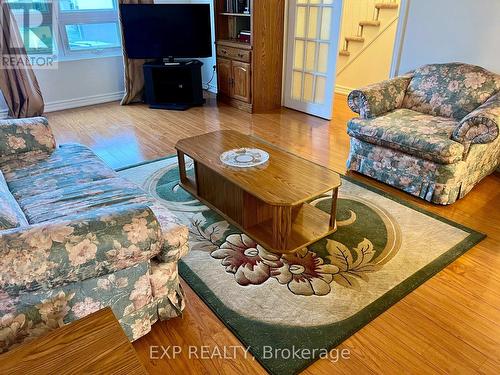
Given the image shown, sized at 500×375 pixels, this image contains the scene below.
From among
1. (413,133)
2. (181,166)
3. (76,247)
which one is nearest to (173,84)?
(181,166)

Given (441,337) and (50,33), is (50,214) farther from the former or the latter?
(50,33)

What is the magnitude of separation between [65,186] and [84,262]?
3.09 feet

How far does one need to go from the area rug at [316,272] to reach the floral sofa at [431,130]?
26cm

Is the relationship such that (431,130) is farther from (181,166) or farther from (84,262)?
(84,262)

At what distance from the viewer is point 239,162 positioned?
2.24 m

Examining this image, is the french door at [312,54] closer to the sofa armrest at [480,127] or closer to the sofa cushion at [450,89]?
the sofa cushion at [450,89]

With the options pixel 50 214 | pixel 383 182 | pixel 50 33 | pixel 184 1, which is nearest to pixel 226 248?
pixel 50 214

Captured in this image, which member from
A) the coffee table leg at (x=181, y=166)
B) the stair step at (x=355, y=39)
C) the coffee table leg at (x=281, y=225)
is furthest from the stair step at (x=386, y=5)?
the coffee table leg at (x=281, y=225)

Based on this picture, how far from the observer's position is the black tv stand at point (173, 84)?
183 inches

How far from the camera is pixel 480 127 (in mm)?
2312

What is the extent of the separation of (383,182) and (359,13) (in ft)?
10.9

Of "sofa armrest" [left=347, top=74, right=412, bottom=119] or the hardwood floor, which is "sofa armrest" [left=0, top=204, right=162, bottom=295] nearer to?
the hardwood floor

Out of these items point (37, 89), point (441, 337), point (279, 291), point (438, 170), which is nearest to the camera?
point (441, 337)

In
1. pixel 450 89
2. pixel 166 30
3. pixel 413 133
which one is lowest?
pixel 413 133
